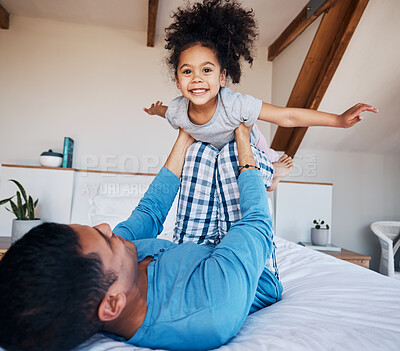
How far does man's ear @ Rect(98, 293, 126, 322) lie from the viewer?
1.73 ft

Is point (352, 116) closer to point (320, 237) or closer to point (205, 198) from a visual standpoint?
point (205, 198)

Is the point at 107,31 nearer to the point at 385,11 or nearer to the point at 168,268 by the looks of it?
the point at 385,11

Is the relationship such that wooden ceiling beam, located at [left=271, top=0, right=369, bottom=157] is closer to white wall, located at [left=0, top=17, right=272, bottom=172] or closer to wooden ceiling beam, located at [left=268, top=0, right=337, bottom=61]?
wooden ceiling beam, located at [left=268, top=0, right=337, bottom=61]

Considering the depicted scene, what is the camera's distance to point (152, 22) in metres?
2.71

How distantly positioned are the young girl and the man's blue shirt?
47 cm

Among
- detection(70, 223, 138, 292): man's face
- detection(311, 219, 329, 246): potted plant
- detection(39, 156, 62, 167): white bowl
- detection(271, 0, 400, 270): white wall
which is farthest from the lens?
detection(271, 0, 400, 270): white wall

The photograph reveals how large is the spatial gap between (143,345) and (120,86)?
2851 mm

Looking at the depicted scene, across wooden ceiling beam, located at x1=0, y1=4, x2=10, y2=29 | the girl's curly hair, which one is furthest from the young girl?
wooden ceiling beam, located at x1=0, y1=4, x2=10, y2=29

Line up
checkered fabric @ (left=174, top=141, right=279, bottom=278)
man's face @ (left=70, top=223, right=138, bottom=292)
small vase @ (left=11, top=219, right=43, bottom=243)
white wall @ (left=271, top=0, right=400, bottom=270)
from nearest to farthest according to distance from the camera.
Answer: man's face @ (left=70, top=223, right=138, bottom=292)
checkered fabric @ (left=174, top=141, right=279, bottom=278)
small vase @ (left=11, top=219, right=43, bottom=243)
white wall @ (left=271, top=0, right=400, bottom=270)

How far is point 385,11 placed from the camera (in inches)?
89.3

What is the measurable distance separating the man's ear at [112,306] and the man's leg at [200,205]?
52cm

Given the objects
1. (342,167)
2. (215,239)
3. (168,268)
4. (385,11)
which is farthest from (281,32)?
(168,268)

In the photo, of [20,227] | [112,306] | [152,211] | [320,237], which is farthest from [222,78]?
[320,237]

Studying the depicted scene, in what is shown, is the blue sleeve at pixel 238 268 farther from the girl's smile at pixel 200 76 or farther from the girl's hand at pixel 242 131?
the girl's smile at pixel 200 76
